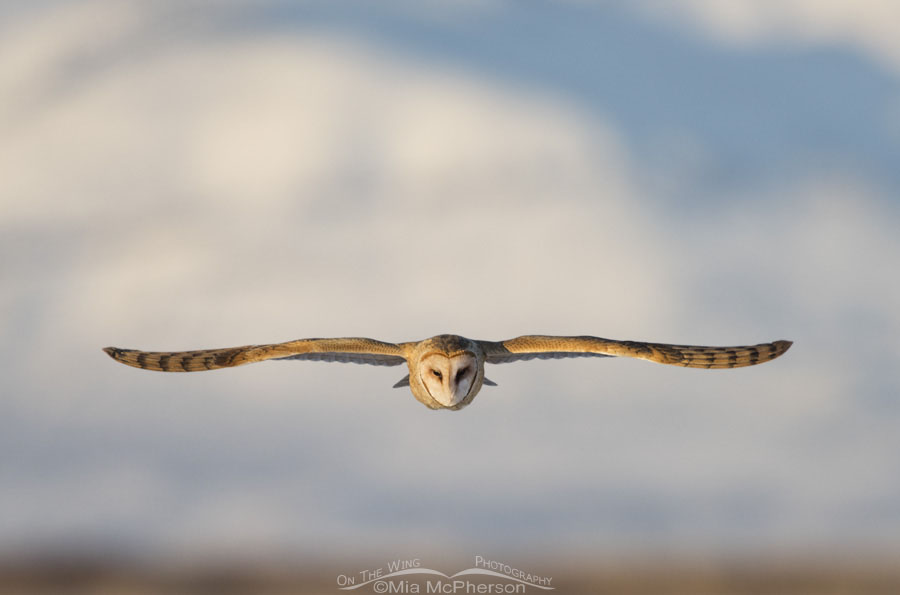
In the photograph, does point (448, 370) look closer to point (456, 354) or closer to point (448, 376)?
point (448, 376)

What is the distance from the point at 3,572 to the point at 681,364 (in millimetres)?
93958

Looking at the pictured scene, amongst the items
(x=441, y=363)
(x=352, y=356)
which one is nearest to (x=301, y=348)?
(x=352, y=356)

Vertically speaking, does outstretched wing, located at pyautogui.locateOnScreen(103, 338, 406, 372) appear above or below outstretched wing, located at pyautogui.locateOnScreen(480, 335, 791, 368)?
above

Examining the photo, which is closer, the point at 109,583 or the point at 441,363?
the point at 441,363

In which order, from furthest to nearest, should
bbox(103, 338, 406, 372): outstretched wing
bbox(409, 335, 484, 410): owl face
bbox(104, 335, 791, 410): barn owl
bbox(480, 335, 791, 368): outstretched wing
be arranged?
bbox(103, 338, 406, 372): outstretched wing < bbox(480, 335, 791, 368): outstretched wing < bbox(104, 335, 791, 410): barn owl < bbox(409, 335, 484, 410): owl face

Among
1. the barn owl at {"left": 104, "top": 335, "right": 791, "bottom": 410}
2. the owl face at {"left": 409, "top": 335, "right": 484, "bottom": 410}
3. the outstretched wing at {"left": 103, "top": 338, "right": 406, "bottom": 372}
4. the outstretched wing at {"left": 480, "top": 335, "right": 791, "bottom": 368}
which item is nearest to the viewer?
the owl face at {"left": 409, "top": 335, "right": 484, "bottom": 410}

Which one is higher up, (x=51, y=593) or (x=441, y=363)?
(x=51, y=593)

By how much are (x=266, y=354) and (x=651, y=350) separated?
26.0ft

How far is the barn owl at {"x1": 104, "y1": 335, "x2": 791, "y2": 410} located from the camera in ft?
72.9

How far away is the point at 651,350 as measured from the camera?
73.7 feet

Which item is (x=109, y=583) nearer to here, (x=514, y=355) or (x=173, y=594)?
(x=173, y=594)

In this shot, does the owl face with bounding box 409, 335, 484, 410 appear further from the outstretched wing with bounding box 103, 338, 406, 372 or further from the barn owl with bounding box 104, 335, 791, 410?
the outstretched wing with bounding box 103, 338, 406, 372

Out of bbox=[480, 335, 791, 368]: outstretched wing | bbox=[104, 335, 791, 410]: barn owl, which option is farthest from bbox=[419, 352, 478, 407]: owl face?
bbox=[480, 335, 791, 368]: outstretched wing

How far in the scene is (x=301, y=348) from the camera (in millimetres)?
23203
